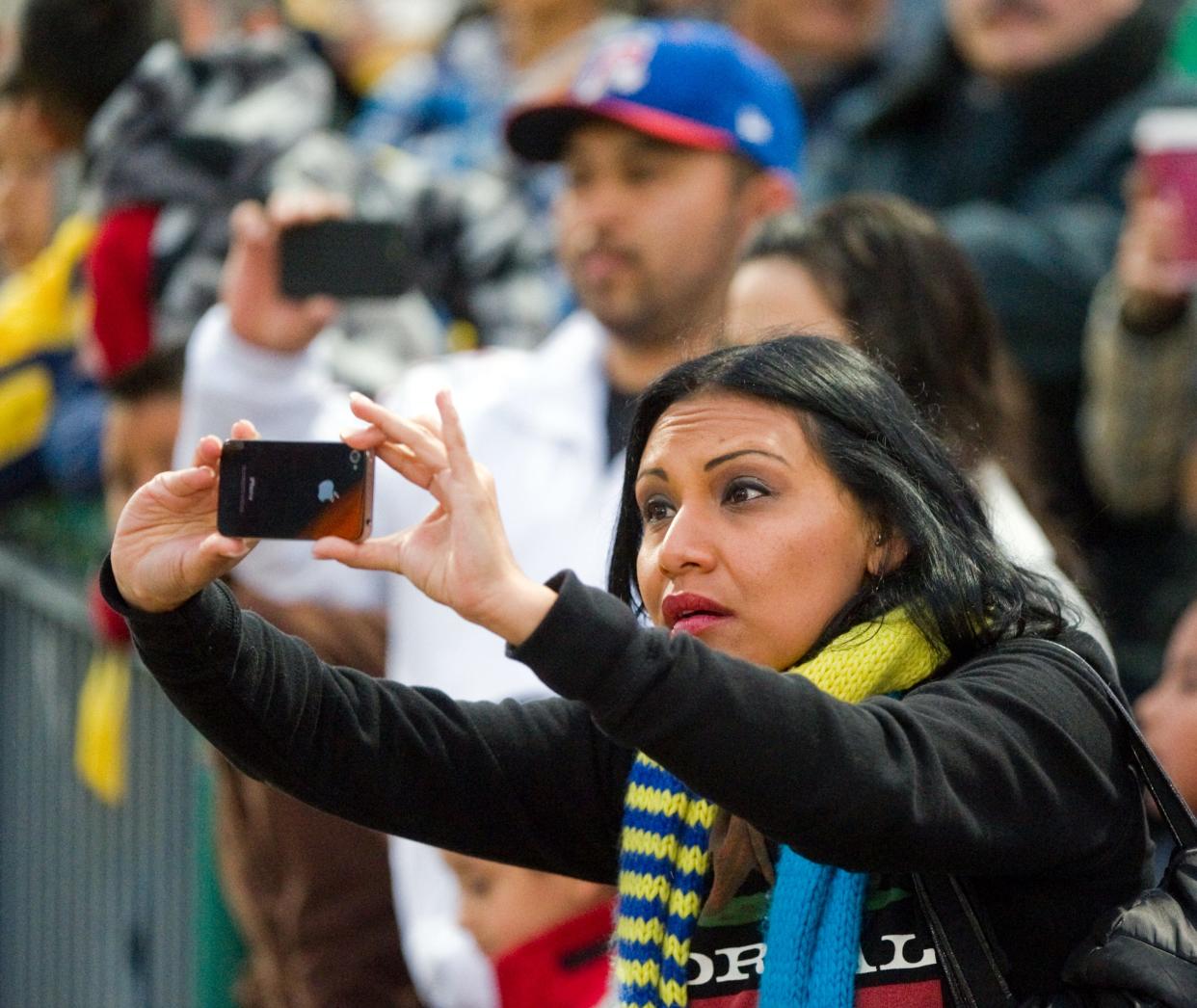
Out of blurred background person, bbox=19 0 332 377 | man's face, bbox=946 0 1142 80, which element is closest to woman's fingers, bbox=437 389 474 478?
blurred background person, bbox=19 0 332 377

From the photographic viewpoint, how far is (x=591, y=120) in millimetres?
4086

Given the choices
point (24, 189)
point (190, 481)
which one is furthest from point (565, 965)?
point (24, 189)

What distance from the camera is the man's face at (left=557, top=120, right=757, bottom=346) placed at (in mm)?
3887

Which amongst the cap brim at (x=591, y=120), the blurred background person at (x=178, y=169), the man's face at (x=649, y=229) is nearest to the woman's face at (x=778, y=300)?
the man's face at (x=649, y=229)

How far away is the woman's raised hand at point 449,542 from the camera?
6.51 feet

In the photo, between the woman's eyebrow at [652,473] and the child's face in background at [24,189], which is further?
the child's face in background at [24,189]

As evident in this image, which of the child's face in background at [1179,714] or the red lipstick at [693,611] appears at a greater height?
the red lipstick at [693,611]

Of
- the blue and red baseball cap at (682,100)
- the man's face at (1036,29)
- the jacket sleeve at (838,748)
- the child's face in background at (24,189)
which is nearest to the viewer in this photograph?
the jacket sleeve at (838,748)

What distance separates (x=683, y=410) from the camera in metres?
2.36

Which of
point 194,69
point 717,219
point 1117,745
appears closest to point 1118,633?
point 717,219

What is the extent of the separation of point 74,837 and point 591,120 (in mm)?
2823

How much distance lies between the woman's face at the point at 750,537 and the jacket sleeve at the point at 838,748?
0.18m

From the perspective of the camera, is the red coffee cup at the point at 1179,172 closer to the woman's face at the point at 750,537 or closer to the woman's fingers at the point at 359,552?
the woman's face at the point at 750,537

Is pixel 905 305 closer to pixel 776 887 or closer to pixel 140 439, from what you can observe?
pixel 776 887
